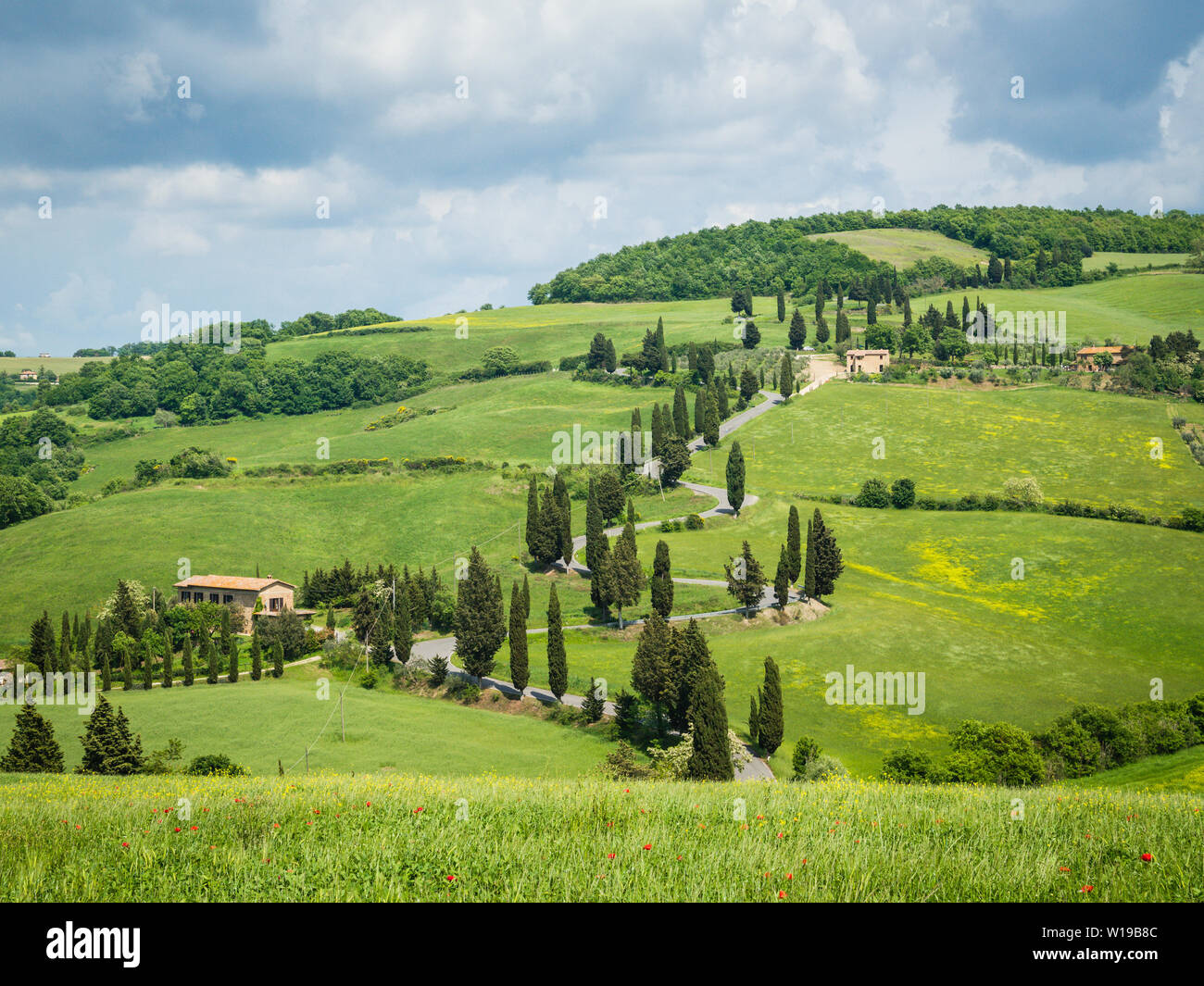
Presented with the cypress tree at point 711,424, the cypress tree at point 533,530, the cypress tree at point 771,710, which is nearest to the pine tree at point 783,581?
the cypress tree at point 771,710

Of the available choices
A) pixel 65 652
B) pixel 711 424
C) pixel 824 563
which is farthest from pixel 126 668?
pixel 711 424

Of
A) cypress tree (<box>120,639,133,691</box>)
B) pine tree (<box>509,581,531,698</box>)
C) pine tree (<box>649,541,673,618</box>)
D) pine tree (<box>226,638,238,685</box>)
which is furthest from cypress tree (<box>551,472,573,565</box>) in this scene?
cypress tree (<box>120,639,133,691</box>)

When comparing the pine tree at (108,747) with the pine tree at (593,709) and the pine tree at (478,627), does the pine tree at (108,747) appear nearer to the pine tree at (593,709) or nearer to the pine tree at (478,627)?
the pine tree at (593,709)

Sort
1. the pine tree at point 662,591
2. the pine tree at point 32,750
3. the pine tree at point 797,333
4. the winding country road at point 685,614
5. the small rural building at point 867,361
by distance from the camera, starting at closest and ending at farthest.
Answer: the pine tree at point 32,750 < the winding country road at point 685,614 < the pine tree at point 662,591 < the small rural building at point 867,361 < the pine tree at point 797,333

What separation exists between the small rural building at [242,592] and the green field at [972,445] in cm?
6220

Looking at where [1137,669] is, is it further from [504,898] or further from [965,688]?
[504,898]

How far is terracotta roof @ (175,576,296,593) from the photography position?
311ft

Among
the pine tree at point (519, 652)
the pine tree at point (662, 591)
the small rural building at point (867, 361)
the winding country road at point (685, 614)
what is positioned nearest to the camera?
the winding country road at point (685, 614)

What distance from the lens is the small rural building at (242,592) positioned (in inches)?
3713

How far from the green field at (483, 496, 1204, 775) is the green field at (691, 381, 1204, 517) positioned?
14895 millimetres

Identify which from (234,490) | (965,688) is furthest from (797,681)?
(234,490)

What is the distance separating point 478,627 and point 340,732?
18.2m

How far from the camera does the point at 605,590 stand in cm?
8500

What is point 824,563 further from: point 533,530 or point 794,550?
point 533,530
